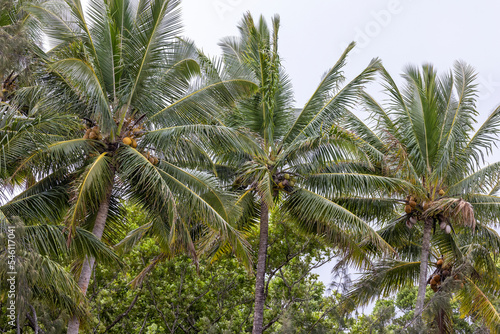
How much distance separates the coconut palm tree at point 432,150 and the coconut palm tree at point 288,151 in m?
0.96

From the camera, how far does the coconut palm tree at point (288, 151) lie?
14117 mm

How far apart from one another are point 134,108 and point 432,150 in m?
7.31

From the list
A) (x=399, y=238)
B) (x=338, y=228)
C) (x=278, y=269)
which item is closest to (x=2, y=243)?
(x=338, y=228)

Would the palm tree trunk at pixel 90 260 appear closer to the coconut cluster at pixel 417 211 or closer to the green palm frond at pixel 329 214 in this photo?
the green palm frond at pixel 329 214

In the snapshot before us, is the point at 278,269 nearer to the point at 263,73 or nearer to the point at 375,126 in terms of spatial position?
the point at 375,126

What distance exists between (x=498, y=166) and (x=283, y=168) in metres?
5.28

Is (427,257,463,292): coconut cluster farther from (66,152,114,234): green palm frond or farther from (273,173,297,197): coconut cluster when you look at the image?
(66,152,114,234): green palm frond

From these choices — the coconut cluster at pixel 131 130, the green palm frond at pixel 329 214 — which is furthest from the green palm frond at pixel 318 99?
the coconut cluster at pixel 131 130

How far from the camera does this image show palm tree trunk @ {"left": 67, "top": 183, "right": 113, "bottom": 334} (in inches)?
429

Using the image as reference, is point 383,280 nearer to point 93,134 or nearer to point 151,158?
point 151,158

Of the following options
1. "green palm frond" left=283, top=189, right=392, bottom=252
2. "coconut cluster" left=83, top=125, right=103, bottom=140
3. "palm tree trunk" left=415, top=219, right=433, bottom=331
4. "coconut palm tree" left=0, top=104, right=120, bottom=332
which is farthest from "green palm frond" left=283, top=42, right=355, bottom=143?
"coconut palm tree" left=0, top=104, right=120, bottom=332

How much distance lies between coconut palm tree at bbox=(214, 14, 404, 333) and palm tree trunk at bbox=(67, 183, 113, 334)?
3.25 metres

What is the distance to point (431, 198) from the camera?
590 inches

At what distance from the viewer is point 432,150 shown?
49.6 feet
